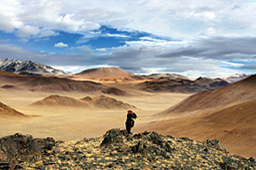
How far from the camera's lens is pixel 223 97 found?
100 feet

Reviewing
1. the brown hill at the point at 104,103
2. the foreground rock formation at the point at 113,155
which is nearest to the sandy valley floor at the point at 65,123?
the brown hill at the point at 104,103

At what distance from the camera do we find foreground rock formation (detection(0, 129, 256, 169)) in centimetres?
657

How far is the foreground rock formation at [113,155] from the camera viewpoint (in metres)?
6.57

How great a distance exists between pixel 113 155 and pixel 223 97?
27.0 metres

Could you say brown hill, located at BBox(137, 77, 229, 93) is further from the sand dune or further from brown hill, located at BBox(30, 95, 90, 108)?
brown hill, located at BBox(30, 95, 90, 108)

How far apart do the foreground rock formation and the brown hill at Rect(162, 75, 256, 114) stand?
2023 cm

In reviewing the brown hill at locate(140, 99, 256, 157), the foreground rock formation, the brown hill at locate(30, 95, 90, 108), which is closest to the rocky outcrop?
the foreground rock formation

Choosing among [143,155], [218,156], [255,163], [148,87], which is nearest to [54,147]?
[143,155]

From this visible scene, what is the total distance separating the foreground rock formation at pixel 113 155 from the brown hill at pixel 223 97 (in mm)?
20232

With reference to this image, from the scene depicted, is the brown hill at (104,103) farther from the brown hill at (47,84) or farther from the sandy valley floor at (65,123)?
the brown hill at (47,84)

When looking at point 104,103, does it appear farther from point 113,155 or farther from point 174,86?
point 174,86

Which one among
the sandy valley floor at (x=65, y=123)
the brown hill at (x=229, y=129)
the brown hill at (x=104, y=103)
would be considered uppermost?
the brown hill at (x=104, y=103)

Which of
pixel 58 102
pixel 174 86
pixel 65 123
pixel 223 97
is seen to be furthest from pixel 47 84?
pixel 223 97

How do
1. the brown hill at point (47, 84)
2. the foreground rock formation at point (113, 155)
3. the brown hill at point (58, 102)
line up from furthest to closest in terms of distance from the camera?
the brown hill at point (47, 84), the brown hill at point (58, 102), the foreground rock formation at point (113, 155)
